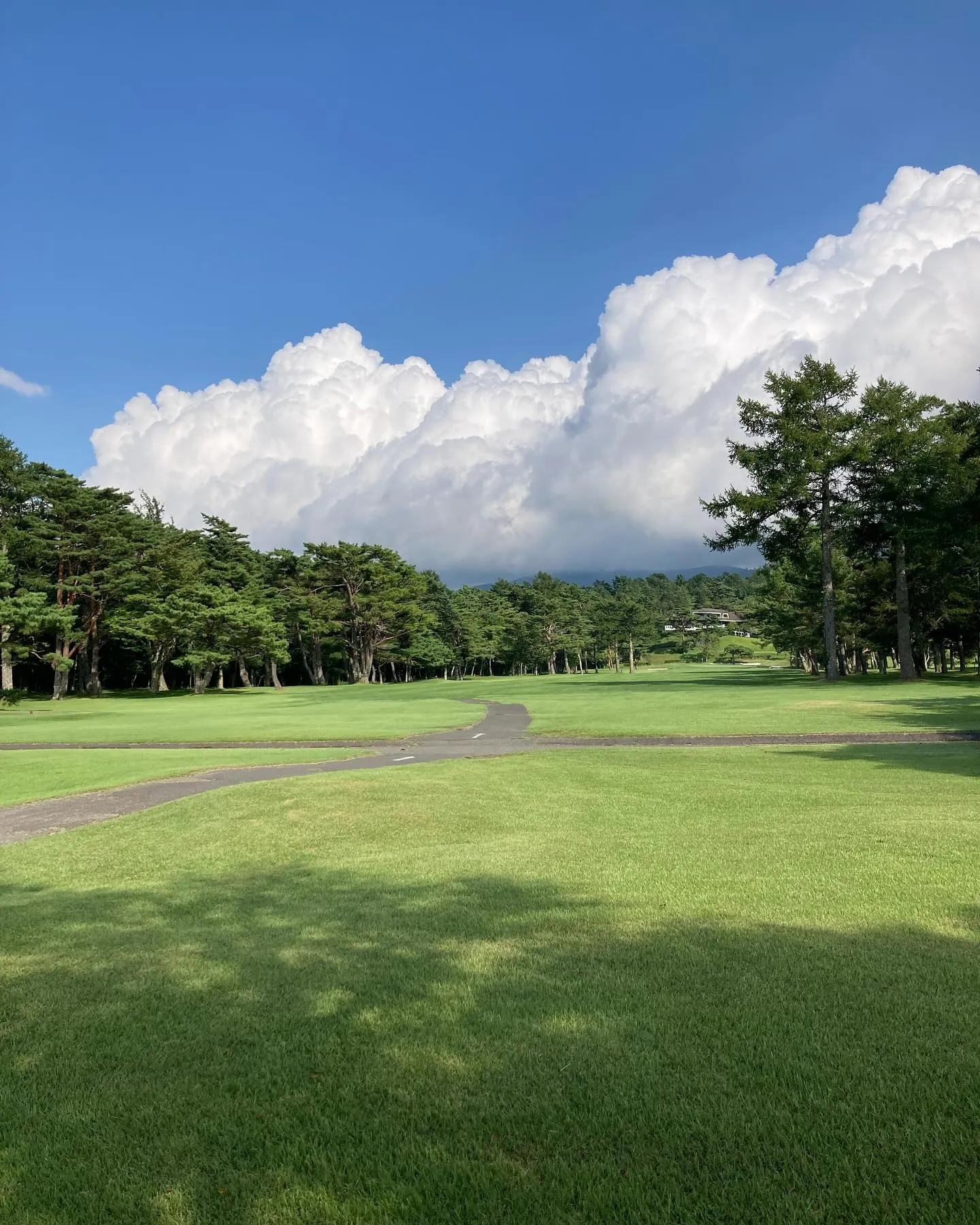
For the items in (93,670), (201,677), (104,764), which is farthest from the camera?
(201,677)

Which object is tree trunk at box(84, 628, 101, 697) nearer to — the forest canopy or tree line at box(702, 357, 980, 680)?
the forest canopy

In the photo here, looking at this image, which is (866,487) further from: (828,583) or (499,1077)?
(499,1077)

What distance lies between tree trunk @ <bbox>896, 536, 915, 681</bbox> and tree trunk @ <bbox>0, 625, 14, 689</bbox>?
58266 mm

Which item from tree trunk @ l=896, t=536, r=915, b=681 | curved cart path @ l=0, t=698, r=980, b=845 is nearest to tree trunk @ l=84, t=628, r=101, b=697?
curved cart path @ l=0, t=698, r=980, b=845

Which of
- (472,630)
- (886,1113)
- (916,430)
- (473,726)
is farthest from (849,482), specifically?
(472,630)

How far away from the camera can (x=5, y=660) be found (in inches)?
2222

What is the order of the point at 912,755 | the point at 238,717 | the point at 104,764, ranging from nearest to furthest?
the point at 912,755 → the point at 104,764 → the point at 238,717

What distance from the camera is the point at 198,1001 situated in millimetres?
4562

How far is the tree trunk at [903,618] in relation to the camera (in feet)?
151

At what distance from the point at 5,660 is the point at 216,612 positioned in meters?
15.7

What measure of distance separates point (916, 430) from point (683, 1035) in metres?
52.2

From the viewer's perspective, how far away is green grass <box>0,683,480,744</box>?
94.6 feet

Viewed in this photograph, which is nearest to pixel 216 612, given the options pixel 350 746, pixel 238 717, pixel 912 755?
pixel 238 717

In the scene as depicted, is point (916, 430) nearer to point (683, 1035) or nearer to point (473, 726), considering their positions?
point (473, 726)
